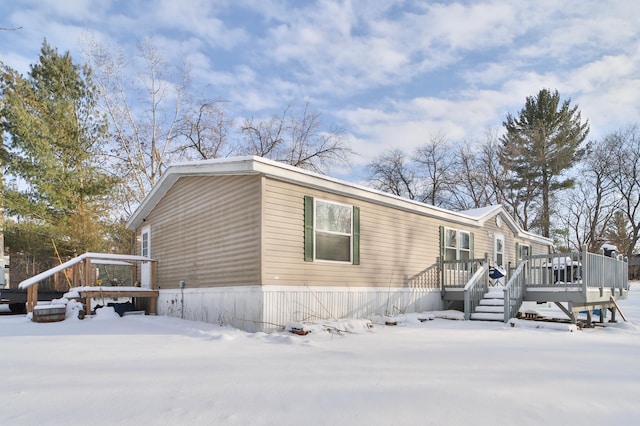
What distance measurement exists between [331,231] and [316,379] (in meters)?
5.10

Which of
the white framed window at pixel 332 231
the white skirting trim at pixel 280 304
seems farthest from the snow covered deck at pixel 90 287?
→ the white framed window at pixel 332 231

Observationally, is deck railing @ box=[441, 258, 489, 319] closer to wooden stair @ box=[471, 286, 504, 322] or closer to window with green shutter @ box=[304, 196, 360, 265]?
wooden stair @ box=[471, 286, 504, 322]

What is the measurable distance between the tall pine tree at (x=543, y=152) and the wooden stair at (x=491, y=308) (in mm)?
20827

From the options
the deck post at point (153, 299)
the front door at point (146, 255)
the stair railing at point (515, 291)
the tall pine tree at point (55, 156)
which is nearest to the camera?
the stair railing at point (515, 291)

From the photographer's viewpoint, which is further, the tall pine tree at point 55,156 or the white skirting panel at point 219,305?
the tall pine tree at point 55,156

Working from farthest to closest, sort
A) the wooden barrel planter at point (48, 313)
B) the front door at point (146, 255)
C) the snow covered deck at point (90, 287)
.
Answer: the front door at point (146, 255), the snow covered deck at point (90, 287), the wooden barrel planter at point (48, 313)

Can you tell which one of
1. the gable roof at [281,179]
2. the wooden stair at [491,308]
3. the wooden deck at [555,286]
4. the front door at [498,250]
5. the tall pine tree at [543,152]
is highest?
the tall pine tree at [543,152]

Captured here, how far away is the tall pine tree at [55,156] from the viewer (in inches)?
720

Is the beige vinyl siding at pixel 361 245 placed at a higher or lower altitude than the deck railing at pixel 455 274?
higher

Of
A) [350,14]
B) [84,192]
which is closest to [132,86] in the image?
[84,192]

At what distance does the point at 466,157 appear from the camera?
31.8 m

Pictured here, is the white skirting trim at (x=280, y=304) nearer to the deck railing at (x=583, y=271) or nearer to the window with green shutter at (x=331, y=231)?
the window with green shutter at (x=331, y=231)

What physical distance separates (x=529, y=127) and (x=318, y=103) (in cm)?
1706

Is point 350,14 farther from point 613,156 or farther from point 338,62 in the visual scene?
point 613,156
